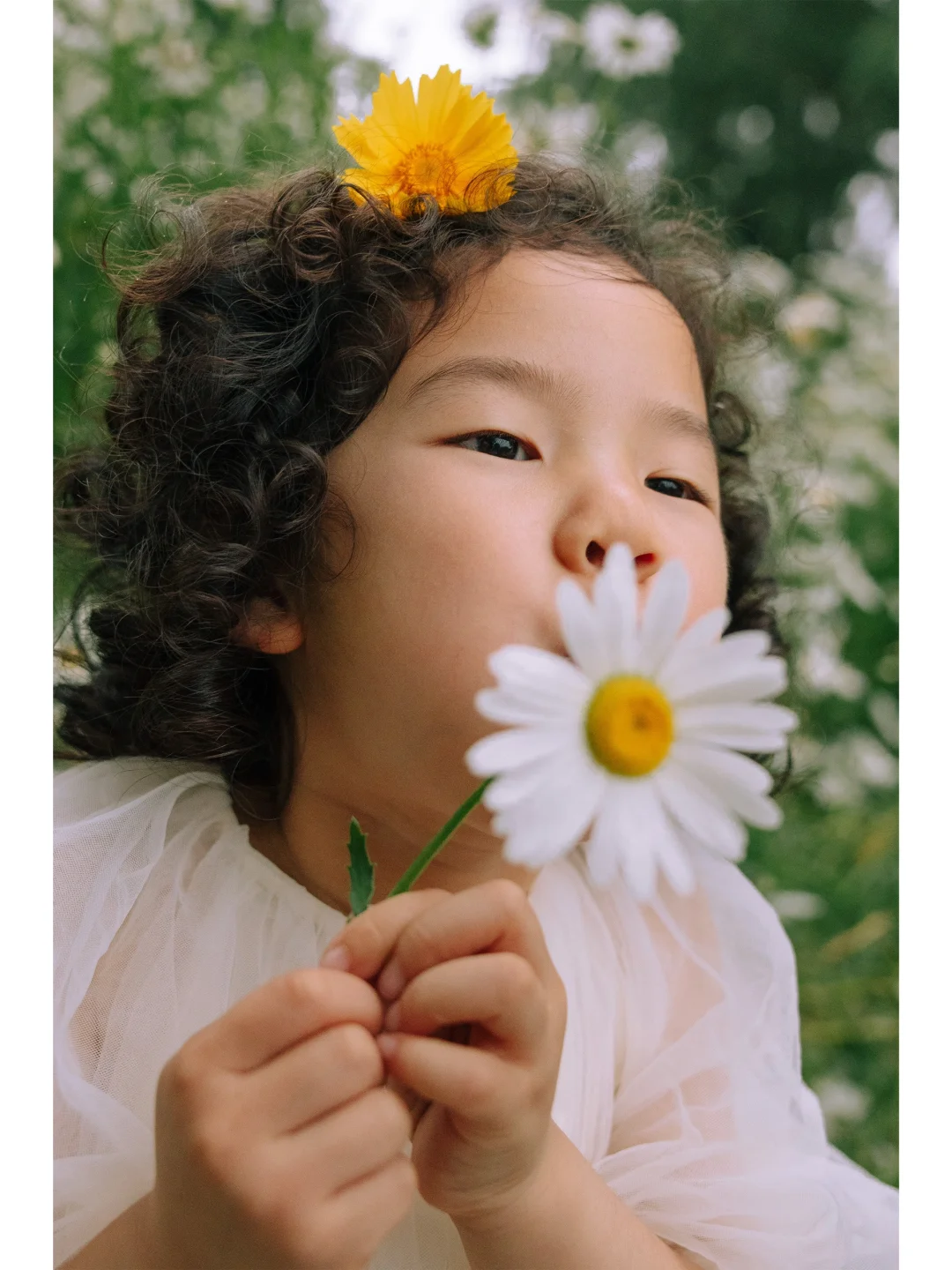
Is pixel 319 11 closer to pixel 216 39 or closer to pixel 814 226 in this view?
pixel 216 39

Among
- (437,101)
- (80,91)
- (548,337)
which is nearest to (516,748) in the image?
(548,337)

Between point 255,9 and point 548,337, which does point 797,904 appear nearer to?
point 548,337

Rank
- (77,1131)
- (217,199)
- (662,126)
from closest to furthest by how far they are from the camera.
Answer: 1. (77,1131)
2. (217,199)
3. (662,126)

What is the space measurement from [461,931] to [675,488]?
0.22 meters

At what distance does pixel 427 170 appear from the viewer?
496mm

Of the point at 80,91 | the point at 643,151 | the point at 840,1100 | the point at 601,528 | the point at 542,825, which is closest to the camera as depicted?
the point at 542,825

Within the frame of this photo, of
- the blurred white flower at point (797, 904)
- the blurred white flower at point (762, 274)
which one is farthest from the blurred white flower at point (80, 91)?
the blurred white flower at point (797, 904)

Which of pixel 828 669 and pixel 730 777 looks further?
pixel 828 669

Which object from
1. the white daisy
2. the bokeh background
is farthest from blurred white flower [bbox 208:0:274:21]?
the white daisy

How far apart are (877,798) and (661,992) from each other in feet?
0.66

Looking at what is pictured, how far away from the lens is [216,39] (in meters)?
0.61

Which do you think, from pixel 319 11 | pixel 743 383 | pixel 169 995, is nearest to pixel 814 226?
pixel 743 383

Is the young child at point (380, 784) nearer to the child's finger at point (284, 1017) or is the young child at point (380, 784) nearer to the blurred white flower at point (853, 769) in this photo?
the child's finger at point (284, 1017)

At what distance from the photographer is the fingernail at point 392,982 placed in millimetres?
368
